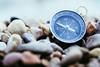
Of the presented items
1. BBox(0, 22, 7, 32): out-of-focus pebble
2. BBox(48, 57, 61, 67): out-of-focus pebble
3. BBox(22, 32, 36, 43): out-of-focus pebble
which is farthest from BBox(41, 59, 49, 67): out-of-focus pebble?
BBox(0, 22, 7, 32): out-of-focus pebble

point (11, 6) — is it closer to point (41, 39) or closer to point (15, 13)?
point (15, 13)

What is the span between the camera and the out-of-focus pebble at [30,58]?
1400 millimetres

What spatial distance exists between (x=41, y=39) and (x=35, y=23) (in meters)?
0.38

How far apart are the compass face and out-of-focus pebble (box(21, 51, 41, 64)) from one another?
1.56ft

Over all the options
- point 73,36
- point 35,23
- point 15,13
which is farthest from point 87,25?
point 15,13

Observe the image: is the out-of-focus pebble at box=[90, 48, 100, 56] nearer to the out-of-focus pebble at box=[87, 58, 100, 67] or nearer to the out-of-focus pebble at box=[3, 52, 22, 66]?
the out-of-focus pebble at box=[87, 58, 100, 67]

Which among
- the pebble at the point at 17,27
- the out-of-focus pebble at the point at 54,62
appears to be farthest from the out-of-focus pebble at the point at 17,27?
the out-of-focus pebble at the point at 54,62

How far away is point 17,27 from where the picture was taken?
6.68ft

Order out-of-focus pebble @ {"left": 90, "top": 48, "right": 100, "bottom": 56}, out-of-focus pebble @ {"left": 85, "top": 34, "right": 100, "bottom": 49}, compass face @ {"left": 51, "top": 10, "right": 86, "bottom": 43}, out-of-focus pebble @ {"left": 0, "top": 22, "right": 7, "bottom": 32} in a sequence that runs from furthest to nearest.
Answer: out-of-focus pebble @ {"left": 0, "top": 22, "right": 7, "bottom": 32}, compass face @ {"left": 51, "top": 10, "right": 86, "bottom": 43}, out-of-focus pebble @ {"left": 85, "top": 34, "right": 100, "bottom": 49}, out-of-focus pebble @ {"left": 90, "top": 48, "right": 100, "bottom": 56}

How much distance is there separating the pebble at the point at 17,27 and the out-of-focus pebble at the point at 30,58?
1.83 feet

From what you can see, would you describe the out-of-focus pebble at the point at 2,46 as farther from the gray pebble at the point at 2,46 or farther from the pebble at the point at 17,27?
the pebble at the point at 17,27

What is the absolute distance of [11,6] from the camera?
260 centimetres

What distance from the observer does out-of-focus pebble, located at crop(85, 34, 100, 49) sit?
1.81 metres

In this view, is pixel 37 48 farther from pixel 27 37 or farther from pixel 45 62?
pixel 27 37
